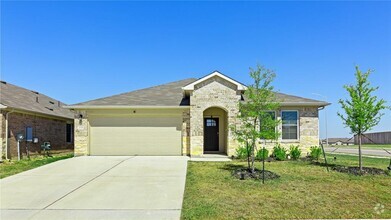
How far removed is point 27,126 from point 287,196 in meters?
14.4

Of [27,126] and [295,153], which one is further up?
[27,126]

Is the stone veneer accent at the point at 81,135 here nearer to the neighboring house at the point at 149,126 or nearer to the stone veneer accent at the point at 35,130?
the neighboring house at the point at 149,126

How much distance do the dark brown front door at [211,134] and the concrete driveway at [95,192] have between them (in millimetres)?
5728

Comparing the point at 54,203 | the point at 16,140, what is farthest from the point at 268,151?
the point at 16,140

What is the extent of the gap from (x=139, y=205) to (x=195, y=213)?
1.48 meters

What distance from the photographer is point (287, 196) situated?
23.2 feet

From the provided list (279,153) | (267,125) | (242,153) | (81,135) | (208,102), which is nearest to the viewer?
(267,125)

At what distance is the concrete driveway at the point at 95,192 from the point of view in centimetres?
602

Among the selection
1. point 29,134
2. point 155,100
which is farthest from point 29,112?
point 155,100

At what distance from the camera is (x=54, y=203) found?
6.68 metres

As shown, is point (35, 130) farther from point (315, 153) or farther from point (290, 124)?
point (315, 153)

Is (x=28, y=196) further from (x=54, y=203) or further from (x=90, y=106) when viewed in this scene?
(x=90, y=106)

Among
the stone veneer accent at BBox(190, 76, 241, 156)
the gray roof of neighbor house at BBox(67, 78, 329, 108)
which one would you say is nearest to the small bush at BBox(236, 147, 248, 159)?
the stone veneer accent at BBox(190, 76, 241, 156)

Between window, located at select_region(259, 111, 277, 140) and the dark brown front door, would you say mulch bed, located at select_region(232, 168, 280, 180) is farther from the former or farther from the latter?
the dark brown front door
